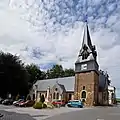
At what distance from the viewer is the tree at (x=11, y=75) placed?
11.0m

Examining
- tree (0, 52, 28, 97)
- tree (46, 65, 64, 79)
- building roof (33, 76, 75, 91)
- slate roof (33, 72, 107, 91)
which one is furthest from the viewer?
tree (46, 65, 64, 79)

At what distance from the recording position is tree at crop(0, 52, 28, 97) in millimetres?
11000

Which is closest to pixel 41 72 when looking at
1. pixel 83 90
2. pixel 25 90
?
pixel 83 90

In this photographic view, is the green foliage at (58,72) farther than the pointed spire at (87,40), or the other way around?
the green foliage at (58,72)

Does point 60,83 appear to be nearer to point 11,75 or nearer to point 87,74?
point 87,74

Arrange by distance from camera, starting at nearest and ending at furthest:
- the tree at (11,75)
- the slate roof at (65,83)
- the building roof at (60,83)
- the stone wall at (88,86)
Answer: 1. the tree at (11,75)
2. the stone wall at (88,86)
3. the slate roof at (65,83)
4. the building roof at (60,83)

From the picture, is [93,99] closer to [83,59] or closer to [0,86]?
[83,59]

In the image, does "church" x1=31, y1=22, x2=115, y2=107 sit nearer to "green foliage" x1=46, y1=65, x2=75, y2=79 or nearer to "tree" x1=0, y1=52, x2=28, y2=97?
"green foliage" x1=46, y1=65, x2=75, y2=79

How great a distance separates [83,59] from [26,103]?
23.8 meters

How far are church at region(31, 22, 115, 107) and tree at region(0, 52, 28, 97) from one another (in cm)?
5006

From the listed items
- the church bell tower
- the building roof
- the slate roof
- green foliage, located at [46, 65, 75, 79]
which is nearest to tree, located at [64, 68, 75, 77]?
green foliage, located at [46, 65, 75, 79]

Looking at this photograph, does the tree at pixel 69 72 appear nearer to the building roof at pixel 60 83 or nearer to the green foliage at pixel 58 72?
the green foliage at pixel 58 72

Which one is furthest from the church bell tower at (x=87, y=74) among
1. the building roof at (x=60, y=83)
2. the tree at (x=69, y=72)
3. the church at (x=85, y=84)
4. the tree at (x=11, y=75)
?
the tree at (x=11, y=75)

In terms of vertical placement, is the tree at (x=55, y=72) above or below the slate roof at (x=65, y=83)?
above
